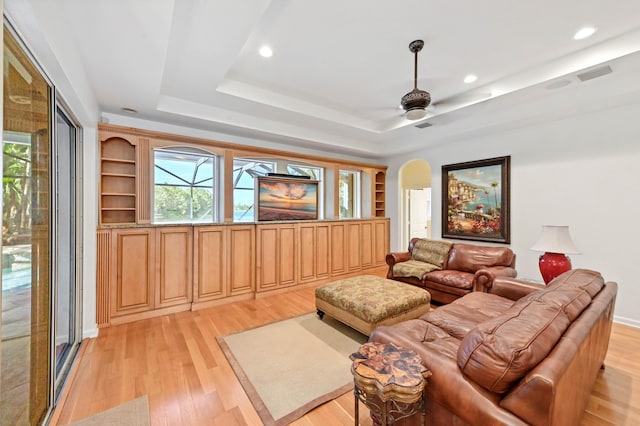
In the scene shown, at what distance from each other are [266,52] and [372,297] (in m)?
2.73

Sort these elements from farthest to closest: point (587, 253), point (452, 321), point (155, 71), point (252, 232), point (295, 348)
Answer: point (252, 232) → point (587, 253) → point (295, 348) → point (155, 71) → point (452, 321)

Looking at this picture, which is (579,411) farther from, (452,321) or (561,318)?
(452,321)

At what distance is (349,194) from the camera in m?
6.01

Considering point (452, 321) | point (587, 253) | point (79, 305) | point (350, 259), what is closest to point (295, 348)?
point (452, 321)

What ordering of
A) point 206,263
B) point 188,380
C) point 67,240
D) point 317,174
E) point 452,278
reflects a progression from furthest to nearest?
point 317,174, point 206,263, point 452,278, point 67,240, point 188,380

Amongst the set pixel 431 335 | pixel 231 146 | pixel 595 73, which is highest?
pixel 595 73

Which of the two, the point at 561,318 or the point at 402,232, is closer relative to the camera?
the point at 561,318

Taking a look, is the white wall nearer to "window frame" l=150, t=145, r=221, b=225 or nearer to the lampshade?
the lampshade

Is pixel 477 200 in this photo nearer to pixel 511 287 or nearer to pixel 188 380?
pixel 511 287

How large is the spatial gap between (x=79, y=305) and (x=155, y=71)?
97.4 inches

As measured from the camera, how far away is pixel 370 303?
2.69 meters

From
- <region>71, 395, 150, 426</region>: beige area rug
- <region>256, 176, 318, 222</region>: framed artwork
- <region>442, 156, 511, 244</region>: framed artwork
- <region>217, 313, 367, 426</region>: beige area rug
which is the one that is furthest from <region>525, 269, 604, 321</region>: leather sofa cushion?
<region>256, 176, 318, 222</region>: framed artwork

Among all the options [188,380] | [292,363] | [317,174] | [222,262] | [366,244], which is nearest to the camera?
[188,380]

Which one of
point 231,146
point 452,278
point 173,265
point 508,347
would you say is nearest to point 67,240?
point 173,265
